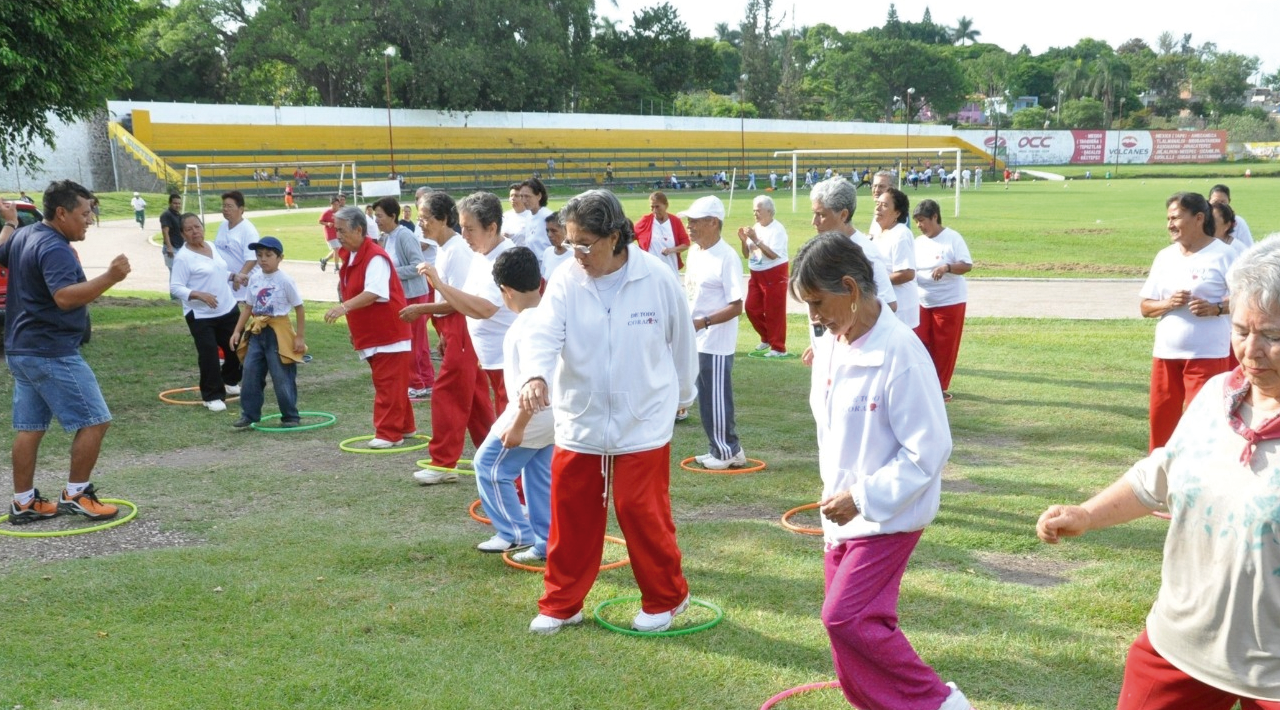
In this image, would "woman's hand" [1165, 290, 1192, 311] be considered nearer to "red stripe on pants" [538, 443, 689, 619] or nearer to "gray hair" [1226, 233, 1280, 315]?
"red stripe on pants" [538, 443, 689, 619]

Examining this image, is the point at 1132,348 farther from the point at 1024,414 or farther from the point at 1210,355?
the point at 1210,355

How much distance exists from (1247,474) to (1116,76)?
471 ft

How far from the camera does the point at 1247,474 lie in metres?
2.60

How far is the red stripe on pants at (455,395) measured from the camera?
7750 millimetres

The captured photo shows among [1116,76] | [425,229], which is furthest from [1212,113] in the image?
[425,229]

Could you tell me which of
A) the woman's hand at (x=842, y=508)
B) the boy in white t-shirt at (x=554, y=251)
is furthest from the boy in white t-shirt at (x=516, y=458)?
the boy in white t-shirt at (x=554, y=251)

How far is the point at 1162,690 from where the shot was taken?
2.89m

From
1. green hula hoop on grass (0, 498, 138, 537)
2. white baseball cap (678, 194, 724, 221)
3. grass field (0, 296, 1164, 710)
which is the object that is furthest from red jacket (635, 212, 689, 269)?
green hula hoop on grass (0, 498, 138, 537)

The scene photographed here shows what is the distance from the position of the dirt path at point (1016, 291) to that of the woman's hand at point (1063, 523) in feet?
44.5

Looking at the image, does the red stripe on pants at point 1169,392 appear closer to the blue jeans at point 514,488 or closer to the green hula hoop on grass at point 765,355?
the blue jeans at point 514,488

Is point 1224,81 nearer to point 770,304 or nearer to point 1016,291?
point 1016,291

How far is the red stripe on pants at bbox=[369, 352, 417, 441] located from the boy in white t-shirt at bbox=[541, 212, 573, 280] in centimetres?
139

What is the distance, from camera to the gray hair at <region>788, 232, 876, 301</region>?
3557 mm

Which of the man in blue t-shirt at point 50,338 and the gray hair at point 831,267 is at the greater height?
the gray hair at point 831,267
